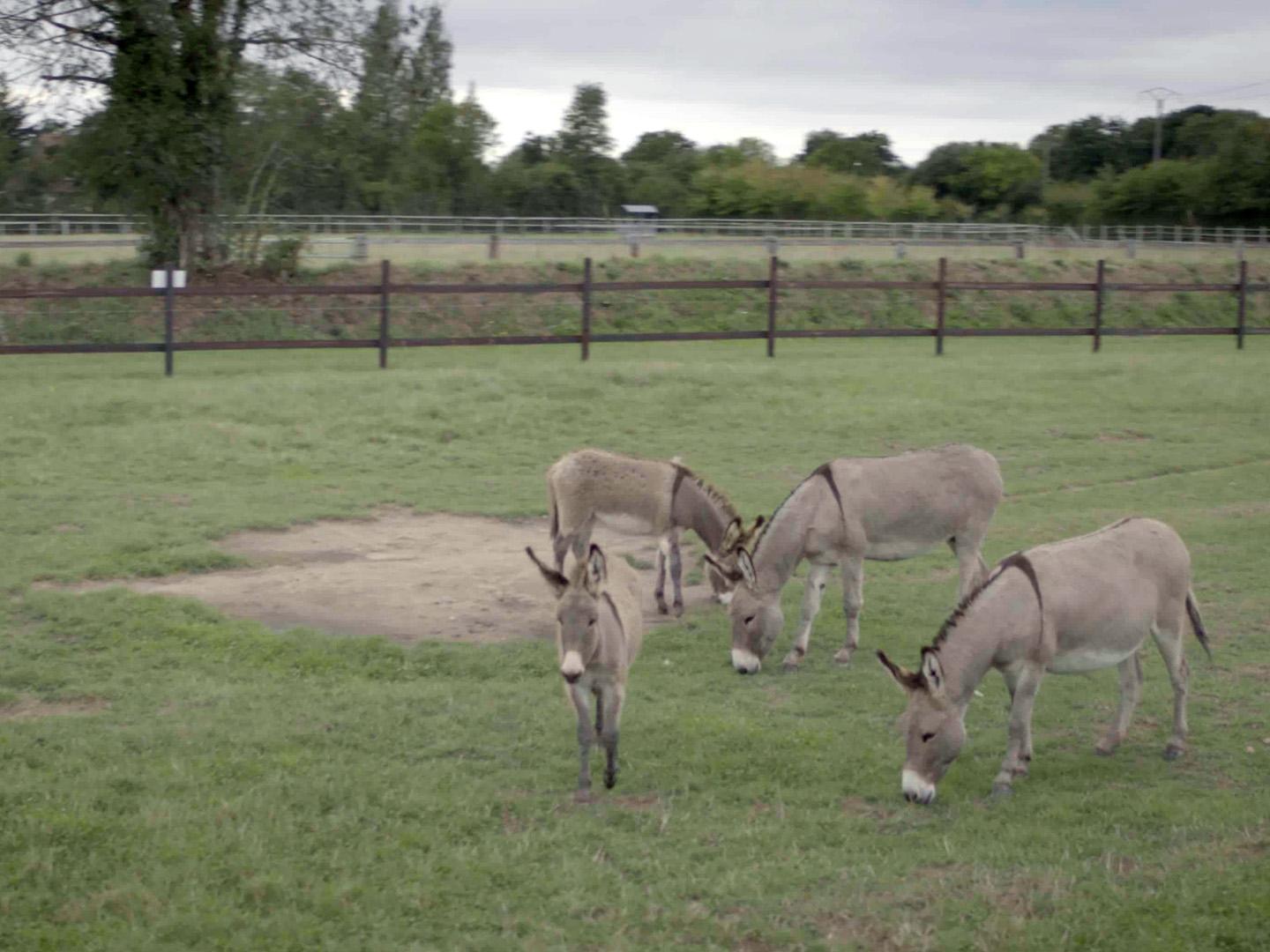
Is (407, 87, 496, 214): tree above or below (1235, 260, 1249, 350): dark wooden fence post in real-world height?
above

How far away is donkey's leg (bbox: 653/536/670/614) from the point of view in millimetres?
11016

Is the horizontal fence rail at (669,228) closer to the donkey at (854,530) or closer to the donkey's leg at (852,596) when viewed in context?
the donkey at (854,530)

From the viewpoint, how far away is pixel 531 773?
284 inches

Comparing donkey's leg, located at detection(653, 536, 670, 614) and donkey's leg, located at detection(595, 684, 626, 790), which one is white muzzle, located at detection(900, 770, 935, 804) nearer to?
donkey's leg, located at detection(595, 684, 626, 790)

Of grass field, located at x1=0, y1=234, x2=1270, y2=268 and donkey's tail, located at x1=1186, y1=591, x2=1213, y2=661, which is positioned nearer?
donkey's tail, located at x1=1186, y1=591, x2=1213, y2=661

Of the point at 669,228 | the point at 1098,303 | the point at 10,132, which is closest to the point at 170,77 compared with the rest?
the point at 10,132

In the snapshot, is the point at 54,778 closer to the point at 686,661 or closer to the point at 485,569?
the point at 686,661

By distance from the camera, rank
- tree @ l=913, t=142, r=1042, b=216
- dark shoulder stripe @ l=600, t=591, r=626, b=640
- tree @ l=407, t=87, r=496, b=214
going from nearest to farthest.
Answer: dark shoulder stripe @ l=600, t=591, r=626, b=640
tree @ l=407, t=87, r=496, b=214
tree @ l=913, t=142, r=1042, b=216

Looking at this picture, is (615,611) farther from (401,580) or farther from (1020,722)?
(401,580)

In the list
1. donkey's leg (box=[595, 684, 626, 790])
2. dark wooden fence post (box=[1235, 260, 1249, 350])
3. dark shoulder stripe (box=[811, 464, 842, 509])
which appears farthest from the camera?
dark wooden fence post (box=[1235, 260, 1249, 350])

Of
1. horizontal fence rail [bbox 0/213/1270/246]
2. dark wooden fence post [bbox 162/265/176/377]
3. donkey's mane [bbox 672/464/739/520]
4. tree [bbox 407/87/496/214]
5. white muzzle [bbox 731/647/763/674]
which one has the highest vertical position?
tree [bbox 407/87/496/214]

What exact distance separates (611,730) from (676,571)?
400cm

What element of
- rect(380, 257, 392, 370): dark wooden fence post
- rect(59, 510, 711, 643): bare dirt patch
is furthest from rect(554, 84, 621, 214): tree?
rect(59, 510, 711, 643): bare dirt patch

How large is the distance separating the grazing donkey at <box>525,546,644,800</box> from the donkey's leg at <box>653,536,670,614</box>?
3323mm
